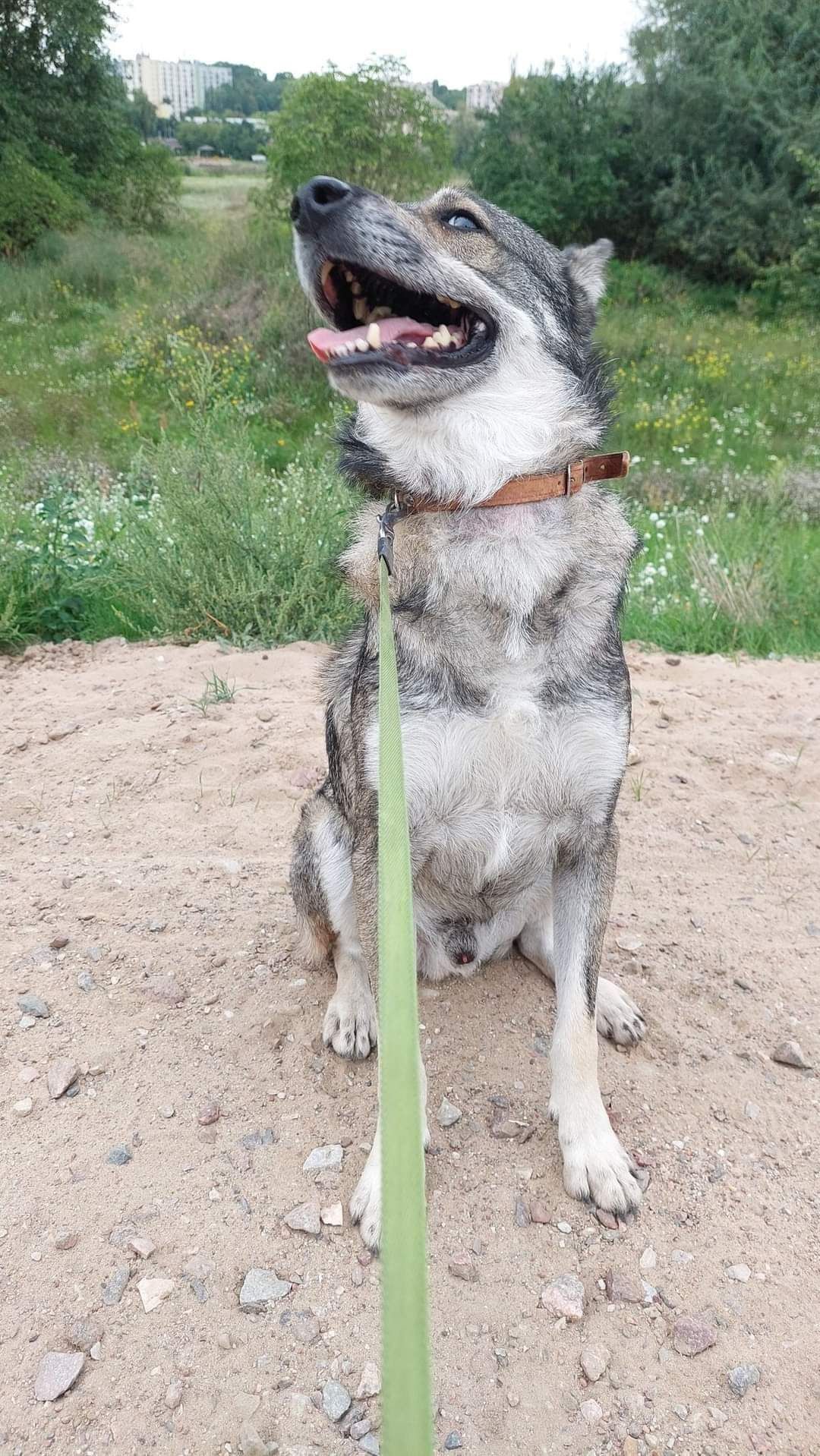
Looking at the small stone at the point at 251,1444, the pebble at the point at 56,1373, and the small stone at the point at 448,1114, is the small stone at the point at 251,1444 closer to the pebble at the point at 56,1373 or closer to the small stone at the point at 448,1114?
the pebble at the point at 56,1373

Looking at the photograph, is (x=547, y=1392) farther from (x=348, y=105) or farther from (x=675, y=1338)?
(x=348, y=105)

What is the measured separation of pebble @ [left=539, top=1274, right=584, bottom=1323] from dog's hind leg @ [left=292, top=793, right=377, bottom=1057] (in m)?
0.79

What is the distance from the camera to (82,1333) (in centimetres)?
181

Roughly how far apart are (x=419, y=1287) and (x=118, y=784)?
315 cm

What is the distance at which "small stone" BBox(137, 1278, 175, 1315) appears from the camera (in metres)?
1.88

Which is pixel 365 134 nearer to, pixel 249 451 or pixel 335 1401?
pixel 249 451

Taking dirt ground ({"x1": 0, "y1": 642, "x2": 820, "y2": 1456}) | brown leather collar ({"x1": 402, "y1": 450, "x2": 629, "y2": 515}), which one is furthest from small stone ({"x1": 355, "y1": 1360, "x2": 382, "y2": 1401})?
brown leather collar ({"x1": 402, "y1": 450, "x2": 629, "y2": 515})

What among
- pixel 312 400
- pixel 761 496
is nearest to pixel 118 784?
pixel 761 496

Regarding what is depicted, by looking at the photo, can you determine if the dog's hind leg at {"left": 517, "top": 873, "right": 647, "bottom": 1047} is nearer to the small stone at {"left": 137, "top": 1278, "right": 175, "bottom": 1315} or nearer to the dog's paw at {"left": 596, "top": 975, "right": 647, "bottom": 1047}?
the dog's paw at {"left": 596, "top": 975, "right": 647, "bottom": 1047}

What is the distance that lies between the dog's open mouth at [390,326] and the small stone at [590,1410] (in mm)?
2148

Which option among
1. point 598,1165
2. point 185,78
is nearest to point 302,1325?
point 598,1165

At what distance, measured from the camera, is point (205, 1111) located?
236 cm

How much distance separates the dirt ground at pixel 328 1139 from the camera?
173 centimetres

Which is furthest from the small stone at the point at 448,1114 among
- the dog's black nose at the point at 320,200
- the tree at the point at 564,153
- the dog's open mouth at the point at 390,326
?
the tree at the point at 564,153
